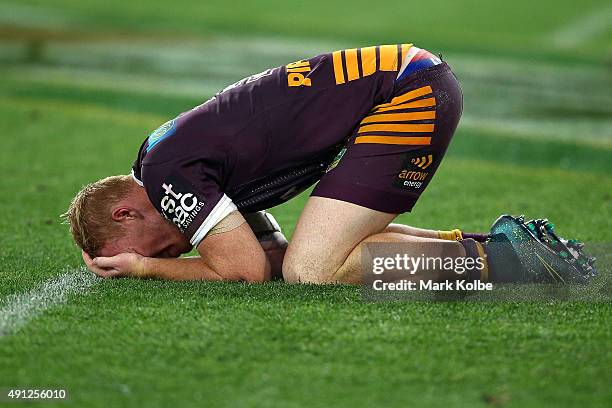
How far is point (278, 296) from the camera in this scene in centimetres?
465

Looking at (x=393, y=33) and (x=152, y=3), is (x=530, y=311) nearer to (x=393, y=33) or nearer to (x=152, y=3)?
(x=393, y=33)

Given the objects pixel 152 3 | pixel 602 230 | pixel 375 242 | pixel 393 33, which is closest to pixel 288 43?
pixel 393 33

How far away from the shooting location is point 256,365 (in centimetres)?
374

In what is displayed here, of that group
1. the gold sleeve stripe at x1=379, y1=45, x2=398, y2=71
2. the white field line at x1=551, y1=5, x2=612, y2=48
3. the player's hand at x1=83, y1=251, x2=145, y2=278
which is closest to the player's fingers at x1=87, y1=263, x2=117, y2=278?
the player's hand at x1=83, y1=251, x2=145, y2=278

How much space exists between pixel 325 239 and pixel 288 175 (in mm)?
411

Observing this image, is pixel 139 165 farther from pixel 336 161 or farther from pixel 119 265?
A: pixel 336 161

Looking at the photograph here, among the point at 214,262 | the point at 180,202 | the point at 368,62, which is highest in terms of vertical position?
the point at 368,62

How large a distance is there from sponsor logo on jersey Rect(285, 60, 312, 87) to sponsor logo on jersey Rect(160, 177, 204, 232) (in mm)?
776

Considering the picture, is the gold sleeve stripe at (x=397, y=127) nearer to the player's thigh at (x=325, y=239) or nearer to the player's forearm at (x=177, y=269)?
the player's thigh at (x=325, y=239)

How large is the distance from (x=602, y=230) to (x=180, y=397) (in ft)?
12.3

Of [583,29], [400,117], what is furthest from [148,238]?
[583,29]

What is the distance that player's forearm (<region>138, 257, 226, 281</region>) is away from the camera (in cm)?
498

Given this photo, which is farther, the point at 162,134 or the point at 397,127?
the point at 397,127

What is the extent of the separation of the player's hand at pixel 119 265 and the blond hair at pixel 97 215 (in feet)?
0.31
